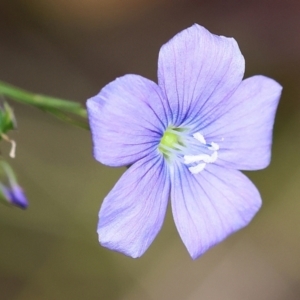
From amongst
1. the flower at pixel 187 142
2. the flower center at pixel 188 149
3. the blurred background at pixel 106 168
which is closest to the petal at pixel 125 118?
the flower at pixel 187 142

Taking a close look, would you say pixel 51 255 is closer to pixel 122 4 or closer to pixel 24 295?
pixel 24 295

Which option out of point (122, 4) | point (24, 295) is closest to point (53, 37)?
point (122, 4)

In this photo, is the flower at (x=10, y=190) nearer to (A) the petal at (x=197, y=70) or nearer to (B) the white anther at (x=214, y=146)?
(A) the petal at (x=197, y=70)

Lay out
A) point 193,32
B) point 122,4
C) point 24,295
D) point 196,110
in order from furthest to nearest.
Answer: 1. point 122,4
2. point 24,295
3. point 196,110
4. point 193,32

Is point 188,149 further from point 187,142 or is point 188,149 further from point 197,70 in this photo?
point 197,70

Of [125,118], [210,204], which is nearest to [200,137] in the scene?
[210,204]
